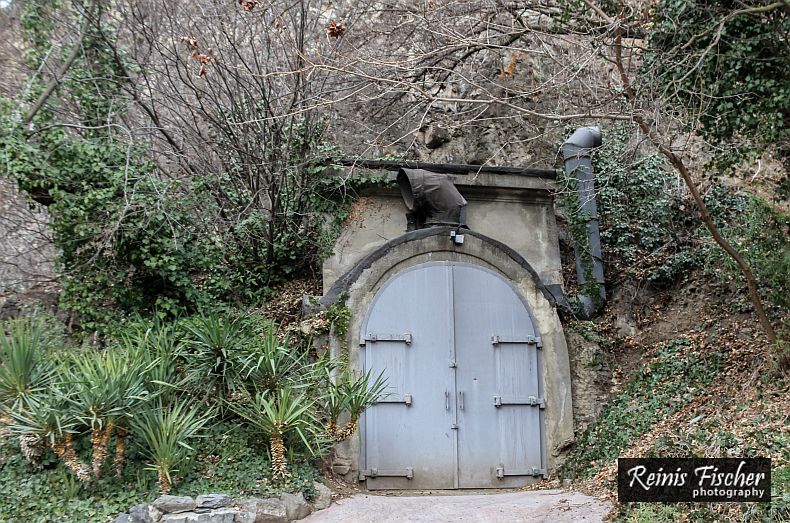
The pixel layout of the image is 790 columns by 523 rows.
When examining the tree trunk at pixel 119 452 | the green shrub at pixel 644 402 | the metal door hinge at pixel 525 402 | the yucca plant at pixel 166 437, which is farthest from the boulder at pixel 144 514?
the green shrub at pixel 644 402

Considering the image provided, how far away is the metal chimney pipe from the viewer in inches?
412

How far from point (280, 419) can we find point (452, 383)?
250cm

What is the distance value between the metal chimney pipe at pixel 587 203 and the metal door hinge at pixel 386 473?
11.9ft

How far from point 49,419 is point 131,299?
292 cm

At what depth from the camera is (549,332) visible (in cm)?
948

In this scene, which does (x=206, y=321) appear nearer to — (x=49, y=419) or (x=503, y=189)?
Result: (x=49, y=419)

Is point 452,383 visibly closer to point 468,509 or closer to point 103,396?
point 468,509

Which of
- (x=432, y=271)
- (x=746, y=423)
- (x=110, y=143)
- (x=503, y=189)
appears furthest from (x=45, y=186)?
(x=746, y=423)

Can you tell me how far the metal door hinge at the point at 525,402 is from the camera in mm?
8977

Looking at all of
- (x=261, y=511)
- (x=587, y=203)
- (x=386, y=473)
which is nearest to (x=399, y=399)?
(x=386, y=473)

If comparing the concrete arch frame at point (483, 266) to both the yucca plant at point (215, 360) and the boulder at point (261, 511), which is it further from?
the boulder at point (261, 511)

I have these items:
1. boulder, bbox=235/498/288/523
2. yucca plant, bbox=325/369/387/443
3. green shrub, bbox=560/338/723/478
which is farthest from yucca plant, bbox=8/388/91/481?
green shrub, bbox=560/338/723/478

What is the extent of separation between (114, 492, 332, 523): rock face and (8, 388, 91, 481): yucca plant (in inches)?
28.9

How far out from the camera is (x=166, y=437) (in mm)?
6852
